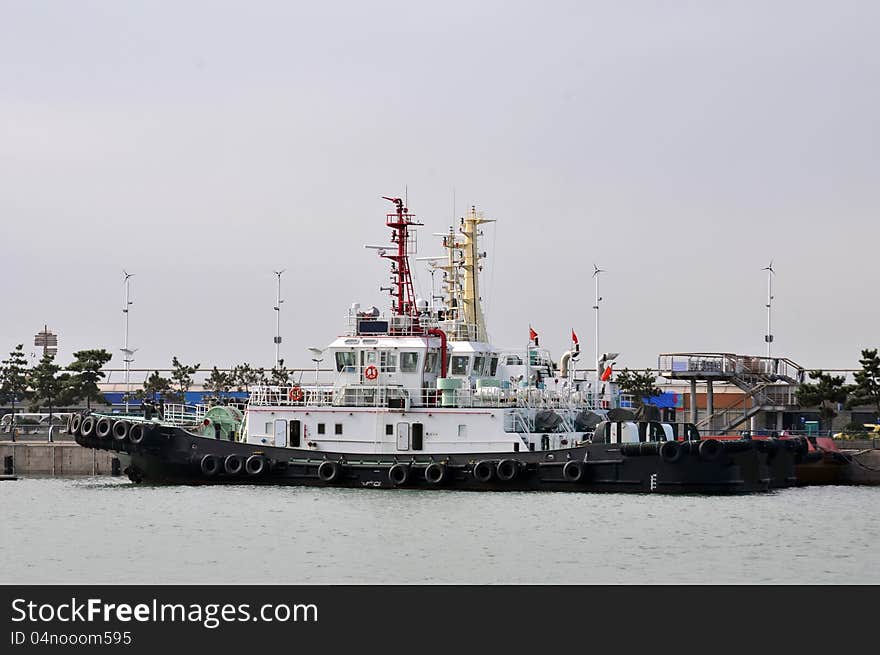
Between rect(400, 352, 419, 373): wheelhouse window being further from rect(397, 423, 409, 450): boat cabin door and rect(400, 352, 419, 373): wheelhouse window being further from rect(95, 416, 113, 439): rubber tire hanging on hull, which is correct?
rect(95, 416, 113, 439): rubber tire hanging on hull

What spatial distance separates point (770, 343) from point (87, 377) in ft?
103

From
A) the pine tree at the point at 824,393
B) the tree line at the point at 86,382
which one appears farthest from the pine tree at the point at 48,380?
the pine tree at the point at 824,393

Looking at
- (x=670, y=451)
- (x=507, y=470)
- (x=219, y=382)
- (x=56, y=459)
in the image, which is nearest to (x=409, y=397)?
(x=507, y=470)

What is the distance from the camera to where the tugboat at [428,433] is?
3744 centimetres

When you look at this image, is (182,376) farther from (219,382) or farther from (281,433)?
(281,433)

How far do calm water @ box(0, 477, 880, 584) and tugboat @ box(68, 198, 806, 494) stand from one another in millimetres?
850

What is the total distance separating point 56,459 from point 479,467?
21632mm

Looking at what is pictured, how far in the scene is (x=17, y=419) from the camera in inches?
2753

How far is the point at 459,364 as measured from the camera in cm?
4128

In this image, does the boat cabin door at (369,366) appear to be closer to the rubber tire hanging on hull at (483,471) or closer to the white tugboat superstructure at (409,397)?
the white tugboat superstructure at (409,397)
